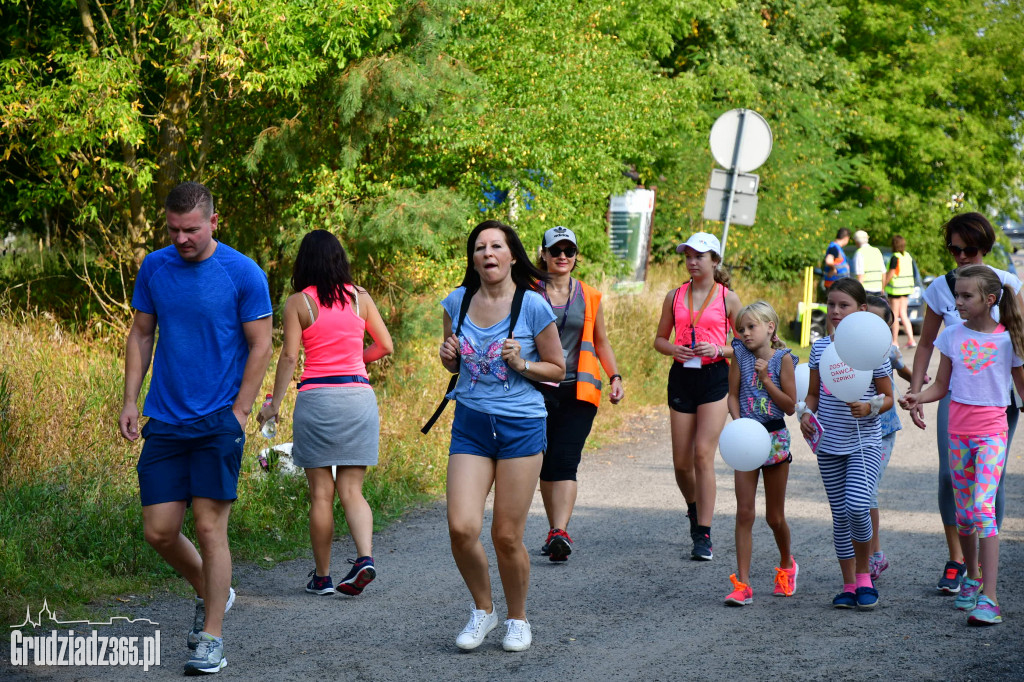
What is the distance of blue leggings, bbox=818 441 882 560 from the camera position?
5824 mm

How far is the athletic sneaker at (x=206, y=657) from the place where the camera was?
189 inches

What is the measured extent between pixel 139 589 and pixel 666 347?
3.47m

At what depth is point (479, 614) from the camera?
5.25 metres

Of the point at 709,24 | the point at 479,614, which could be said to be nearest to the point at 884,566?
the point at 479,614

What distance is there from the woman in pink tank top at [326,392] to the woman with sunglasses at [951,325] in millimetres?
3021

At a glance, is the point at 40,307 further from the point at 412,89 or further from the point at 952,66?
the point at 952,66

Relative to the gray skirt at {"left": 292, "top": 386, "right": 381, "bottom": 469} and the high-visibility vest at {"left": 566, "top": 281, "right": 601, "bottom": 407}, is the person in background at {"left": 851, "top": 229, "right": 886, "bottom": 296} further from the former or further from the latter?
the gray skirt at {"left": 292, "top": 386, "right": 381, "bottom": 469}

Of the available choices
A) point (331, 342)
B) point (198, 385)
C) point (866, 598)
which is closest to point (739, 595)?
point (866, 598)

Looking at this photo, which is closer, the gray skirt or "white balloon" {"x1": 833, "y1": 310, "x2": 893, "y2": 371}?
"white balloon" {"x1": 833, "y1": 310, "x2": 893, "y2": 371}

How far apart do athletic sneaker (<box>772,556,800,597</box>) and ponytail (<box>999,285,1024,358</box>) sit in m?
1.65

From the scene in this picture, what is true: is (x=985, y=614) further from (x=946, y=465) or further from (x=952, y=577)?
(x=946, y=465)

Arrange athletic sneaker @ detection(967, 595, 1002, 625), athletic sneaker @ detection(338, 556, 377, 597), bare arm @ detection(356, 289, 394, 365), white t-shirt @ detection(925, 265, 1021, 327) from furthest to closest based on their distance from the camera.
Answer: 1. bare arm @ detection(356, 289, 394, 365)
2. athletic sneaker @ detection(338, 556, 377, 597)
3. white t-shirt @ detection(925, 265, 1021, 327)
4. athletic sneaker @ detection(967, 595, 1002, 625)

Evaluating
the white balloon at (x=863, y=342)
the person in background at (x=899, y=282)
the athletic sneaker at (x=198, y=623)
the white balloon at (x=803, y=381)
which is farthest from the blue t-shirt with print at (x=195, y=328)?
the person in background at (x=899, y=282)

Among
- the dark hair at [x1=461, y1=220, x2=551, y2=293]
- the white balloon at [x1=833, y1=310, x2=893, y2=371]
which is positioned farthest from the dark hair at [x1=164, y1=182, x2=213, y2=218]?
the white balloon at [x1=833, y1=310, x2=893, y2=371]
